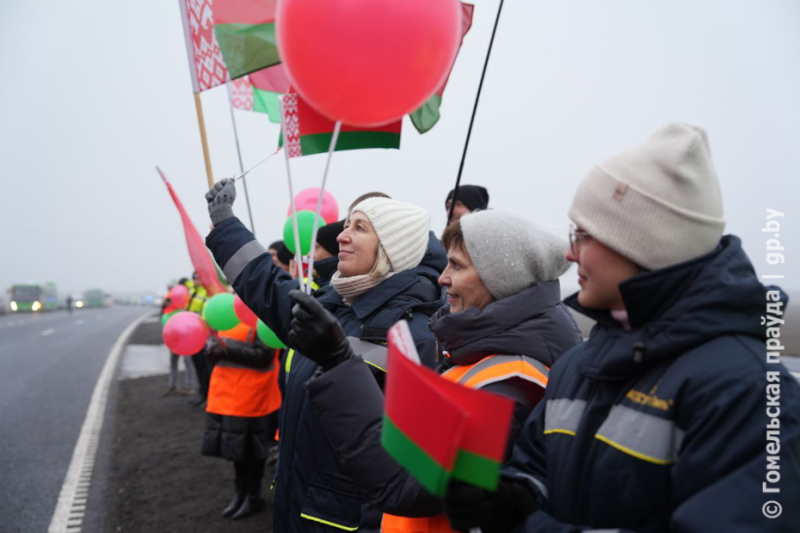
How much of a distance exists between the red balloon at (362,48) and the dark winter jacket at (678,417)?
0.81m

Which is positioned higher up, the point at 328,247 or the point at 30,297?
the point at 328,247

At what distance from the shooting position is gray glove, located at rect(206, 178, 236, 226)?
251 centimetres

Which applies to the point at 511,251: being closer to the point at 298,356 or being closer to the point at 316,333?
the point at 316,333

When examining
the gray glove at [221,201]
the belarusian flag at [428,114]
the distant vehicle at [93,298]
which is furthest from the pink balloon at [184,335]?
the distant vehicle at [93,298]

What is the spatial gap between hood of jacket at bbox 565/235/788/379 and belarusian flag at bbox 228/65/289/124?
4.32 meters

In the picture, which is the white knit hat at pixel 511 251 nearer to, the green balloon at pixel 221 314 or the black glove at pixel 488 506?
the black glove at pixel 488 506

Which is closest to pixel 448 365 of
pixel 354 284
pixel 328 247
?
pixel 354 284

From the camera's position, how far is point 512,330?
1.91 meters

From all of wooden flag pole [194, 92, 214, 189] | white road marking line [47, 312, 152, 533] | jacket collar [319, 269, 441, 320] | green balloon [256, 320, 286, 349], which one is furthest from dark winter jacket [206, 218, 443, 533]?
white road marking line [47, 312, 152, 533]

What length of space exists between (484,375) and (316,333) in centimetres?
54

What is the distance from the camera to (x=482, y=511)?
1290 mm

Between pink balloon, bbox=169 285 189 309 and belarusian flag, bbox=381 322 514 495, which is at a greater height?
belarusian flag, bbox=381 322 514 495

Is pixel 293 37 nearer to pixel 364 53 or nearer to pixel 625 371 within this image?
Result: pixel 364 53

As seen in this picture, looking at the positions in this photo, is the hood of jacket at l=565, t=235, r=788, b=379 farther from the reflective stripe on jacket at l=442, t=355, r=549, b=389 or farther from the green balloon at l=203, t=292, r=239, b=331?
the green balloon at l=203, t=292, r=239, b=331
